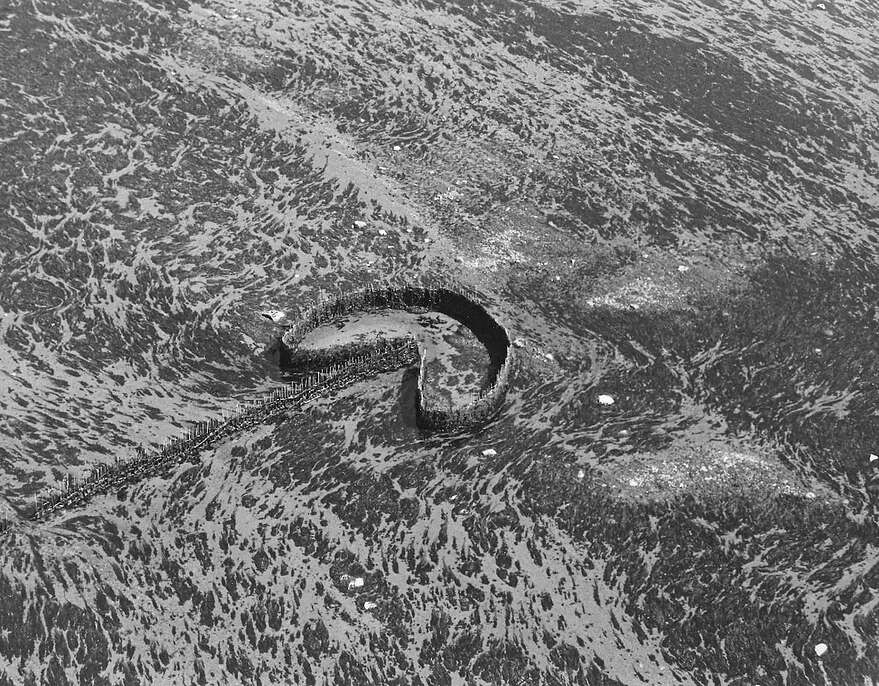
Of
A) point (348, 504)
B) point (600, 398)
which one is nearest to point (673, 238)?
point (600, 398)

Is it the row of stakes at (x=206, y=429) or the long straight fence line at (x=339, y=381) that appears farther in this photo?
the long straight fence line at (x=339, y=381)

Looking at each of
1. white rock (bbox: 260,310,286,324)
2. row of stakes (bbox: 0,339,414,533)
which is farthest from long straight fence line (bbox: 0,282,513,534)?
white rock (bbox: 260,310,286,324)

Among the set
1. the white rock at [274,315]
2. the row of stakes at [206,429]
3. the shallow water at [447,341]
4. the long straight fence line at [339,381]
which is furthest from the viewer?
the white rock at [274,315]

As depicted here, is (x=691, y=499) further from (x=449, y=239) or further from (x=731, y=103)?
(x=731, y=103)

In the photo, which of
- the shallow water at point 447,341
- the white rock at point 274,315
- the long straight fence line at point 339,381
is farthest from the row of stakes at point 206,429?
the white rock at point 274,315

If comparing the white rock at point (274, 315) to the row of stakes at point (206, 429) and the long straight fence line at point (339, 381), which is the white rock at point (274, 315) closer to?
the long straight fence line at point (339, 381)

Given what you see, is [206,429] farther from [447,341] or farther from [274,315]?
[447,341]
